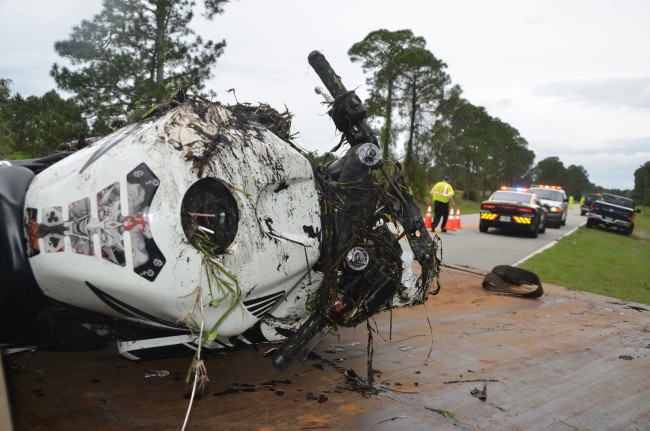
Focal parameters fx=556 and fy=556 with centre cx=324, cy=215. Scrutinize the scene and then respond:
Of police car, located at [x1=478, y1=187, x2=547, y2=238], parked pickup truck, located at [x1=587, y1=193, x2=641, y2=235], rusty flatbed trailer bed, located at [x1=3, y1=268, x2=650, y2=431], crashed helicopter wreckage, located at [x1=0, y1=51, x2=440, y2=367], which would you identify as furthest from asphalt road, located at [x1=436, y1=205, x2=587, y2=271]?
parked pickup truck, located at [x1=587, y1=193, x2=641, y2=235]

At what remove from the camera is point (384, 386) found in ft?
9.86

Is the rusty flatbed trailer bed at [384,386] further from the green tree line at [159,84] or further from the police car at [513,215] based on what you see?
the police car at [513,215]

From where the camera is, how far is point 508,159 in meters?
76.2

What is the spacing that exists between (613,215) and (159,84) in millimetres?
19166

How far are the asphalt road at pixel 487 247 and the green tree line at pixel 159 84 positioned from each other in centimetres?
175

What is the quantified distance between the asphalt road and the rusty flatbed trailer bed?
526 cm

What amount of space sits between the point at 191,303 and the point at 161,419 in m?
0.51

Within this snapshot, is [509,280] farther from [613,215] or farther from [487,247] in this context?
[613,215]

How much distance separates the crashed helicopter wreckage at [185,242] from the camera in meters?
2.33

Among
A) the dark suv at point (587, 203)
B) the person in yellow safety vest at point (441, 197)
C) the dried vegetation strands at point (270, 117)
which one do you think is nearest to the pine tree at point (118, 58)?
the person in yellow safety vest at point (441, 197)

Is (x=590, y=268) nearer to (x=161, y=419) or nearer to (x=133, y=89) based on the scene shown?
(x=161, y=419)

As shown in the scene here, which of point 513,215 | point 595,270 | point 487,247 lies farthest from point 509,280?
point 513,215

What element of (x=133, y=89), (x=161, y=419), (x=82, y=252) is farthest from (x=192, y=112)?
(x=133, y=89)

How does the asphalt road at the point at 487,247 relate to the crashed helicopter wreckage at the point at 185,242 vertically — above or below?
below
